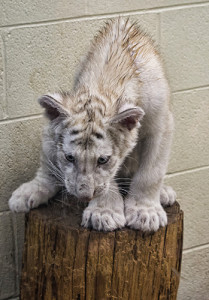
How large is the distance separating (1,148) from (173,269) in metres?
1.43

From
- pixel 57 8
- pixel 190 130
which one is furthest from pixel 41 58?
pixel 190 130

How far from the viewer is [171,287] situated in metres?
3.48

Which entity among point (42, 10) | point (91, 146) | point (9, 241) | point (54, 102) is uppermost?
point (42, 10)

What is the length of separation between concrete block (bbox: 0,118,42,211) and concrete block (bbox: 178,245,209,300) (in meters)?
1.64

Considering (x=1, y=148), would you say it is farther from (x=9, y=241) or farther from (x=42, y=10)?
(x=42, y=10)

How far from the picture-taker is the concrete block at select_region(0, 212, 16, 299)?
4129mm

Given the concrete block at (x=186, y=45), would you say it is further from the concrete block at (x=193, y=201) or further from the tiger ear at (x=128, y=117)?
the tiger ear at (x=128, y=117)

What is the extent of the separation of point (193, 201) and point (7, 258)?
160cm

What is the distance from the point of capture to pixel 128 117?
309cm

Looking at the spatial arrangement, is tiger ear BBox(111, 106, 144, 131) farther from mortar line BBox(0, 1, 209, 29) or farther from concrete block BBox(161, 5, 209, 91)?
concrete block BBox(161, 5, 209, 91)

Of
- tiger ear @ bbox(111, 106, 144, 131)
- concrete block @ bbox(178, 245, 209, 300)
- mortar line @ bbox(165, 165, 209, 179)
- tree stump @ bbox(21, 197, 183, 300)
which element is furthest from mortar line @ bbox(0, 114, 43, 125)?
Answer: concrete block @ bbox(178, 245, 209, 300)

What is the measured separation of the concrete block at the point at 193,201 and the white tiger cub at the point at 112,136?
2.89 feet

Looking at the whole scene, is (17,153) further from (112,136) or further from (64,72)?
(112,136)

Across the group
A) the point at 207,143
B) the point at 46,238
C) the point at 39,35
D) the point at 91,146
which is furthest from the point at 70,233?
the point at 207,143
